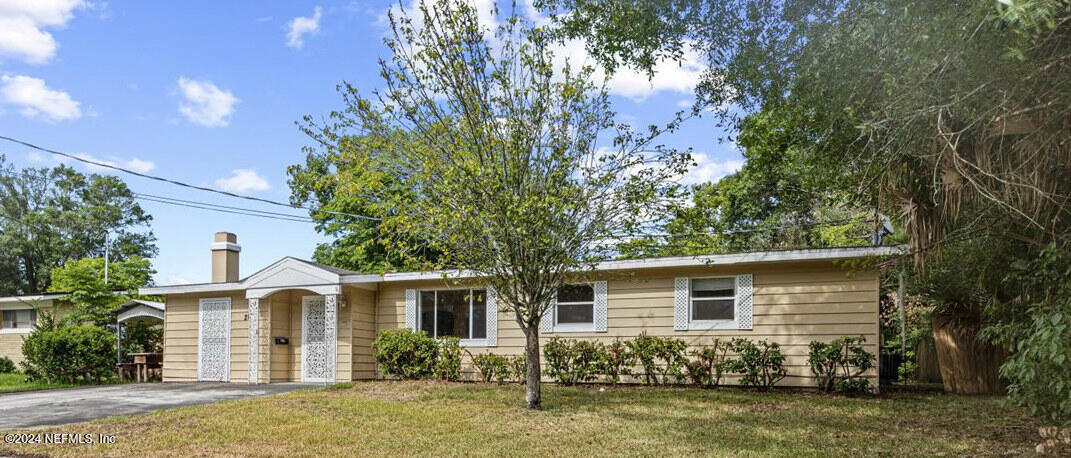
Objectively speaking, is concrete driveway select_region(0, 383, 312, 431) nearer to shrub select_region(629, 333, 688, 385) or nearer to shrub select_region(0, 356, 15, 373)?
shrub select_region(629, 333, 688, 385)

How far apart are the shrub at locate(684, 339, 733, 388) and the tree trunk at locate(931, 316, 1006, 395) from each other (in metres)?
3.76

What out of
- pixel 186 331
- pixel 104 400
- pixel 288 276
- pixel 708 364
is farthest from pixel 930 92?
pixel 186 331

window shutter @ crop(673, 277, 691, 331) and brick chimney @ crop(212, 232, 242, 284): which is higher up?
brick chimney @ crop(212, 232, 242, 284)

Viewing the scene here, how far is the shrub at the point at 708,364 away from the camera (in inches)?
525

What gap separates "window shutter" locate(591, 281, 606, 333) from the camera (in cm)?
1453

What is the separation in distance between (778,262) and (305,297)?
9.72 metres

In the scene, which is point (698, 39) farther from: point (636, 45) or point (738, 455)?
point (738, 455)

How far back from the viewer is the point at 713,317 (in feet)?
45.4

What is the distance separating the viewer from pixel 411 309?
16.0 m

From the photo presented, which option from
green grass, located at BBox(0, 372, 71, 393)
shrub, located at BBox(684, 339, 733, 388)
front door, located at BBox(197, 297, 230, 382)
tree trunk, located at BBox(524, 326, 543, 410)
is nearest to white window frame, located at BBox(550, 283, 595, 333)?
shrub, located at BBox(684, 339, 733, 388)

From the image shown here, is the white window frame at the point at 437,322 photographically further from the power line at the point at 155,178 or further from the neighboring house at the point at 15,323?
the neighboring house at the point at 15,323

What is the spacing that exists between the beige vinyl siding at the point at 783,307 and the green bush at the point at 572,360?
1.79 ft

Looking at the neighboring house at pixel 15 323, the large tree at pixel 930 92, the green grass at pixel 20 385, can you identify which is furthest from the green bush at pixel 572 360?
the neighboring house at pixel 15 323

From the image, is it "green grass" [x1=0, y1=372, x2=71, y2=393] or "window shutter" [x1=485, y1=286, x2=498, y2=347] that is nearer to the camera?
"window shutter" [x1=485, y1=286, x2=498, y2=347]
